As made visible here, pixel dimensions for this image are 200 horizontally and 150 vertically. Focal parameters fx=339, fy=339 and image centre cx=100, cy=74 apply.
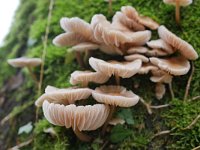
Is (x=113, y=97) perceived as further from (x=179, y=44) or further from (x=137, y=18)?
(x=137, y=18)

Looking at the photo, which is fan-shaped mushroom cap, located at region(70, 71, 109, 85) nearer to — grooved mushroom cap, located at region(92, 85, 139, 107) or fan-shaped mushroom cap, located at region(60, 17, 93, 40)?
grooved mushroom cap, located at region(92, 85, 139, 107)

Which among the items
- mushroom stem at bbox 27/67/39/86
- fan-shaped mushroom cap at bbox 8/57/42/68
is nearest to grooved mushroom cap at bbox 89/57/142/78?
fan-shaped mushroom cap at bbox 8/57/42/68

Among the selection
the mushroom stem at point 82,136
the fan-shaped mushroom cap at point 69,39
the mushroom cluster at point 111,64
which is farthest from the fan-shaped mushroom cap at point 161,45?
the mushroom stem at point 82,136

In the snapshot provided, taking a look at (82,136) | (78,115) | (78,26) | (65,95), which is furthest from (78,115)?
(78,26)

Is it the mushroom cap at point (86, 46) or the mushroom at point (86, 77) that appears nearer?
the mushroom at point (86, 77)

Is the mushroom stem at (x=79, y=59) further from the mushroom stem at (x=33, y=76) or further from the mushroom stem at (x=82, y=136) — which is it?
the mushroom stem at (x=82, y=136)

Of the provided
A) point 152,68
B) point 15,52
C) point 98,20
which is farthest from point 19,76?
point 152,68
